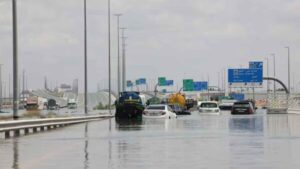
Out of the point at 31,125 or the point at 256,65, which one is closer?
the point at 31,125

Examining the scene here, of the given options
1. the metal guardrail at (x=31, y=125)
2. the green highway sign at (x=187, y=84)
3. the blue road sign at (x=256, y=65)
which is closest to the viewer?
the metal guardrail at (x=31, y=125)

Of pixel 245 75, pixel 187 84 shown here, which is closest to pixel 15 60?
pixel 245 75

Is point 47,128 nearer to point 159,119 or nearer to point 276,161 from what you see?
point 159,119

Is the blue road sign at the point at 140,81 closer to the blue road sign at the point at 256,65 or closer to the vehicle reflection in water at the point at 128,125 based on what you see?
the blue road sign at the point at 256,65

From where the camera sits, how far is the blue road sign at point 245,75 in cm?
10362

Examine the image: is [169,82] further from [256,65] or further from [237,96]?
[256,65]

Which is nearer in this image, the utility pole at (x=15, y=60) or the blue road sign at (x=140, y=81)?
the utility pole at (x=15, y=60)

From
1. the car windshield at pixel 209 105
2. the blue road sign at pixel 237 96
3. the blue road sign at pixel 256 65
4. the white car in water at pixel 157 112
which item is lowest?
the blue road sign at pixel 237 96

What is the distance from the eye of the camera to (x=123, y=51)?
10775cm

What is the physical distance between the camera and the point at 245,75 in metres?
104

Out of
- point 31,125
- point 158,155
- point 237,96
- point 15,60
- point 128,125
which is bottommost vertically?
point 237,96

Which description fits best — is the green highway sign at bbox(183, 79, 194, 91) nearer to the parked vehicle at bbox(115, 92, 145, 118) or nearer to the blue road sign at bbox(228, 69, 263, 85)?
the blue road sign at bbox(228, 69, 263, 85)

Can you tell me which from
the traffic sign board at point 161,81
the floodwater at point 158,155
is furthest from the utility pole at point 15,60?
the traffic sign board at point 161,81

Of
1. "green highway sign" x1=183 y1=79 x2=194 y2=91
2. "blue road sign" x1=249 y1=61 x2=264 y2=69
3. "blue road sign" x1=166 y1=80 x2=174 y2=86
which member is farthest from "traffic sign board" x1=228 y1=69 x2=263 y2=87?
"blue road sign" x1=166 y1=80 x2=174 y2=86
